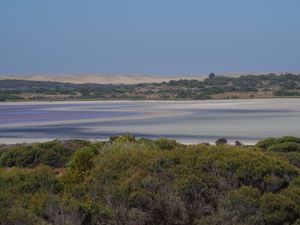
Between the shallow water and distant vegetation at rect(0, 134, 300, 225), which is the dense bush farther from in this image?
the shallow water

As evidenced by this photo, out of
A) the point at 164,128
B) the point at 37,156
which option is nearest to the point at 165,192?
the point at 37,156

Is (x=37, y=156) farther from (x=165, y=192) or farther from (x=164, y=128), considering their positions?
(x=164, y=128)

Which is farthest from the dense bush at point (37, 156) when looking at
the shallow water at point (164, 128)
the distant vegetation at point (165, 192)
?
the shallow water at point (164, 128)

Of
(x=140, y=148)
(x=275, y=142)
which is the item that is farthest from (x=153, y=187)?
(x=275, y=142)

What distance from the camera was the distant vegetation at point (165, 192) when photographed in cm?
847

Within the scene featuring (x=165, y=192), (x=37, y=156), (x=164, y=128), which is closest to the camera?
(x=165, y=192)

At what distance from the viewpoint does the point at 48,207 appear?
8438 millimetres

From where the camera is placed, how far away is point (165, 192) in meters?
8.95

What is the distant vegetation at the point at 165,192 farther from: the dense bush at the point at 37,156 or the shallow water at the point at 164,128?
the shallow water at the point at 164,128

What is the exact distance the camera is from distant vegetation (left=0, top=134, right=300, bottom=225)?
27.8 feet

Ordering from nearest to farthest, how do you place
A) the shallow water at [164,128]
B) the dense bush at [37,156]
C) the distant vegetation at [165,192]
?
the distant vegetation at [165,192], the dense bush at [37,156], the shallow water at [164,128]

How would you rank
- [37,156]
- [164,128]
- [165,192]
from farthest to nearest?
[164,128]
[37,156]
[165,192]

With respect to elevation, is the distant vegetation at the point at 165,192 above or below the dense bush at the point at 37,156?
above

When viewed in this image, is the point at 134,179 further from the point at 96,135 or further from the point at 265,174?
the point at 96,135
